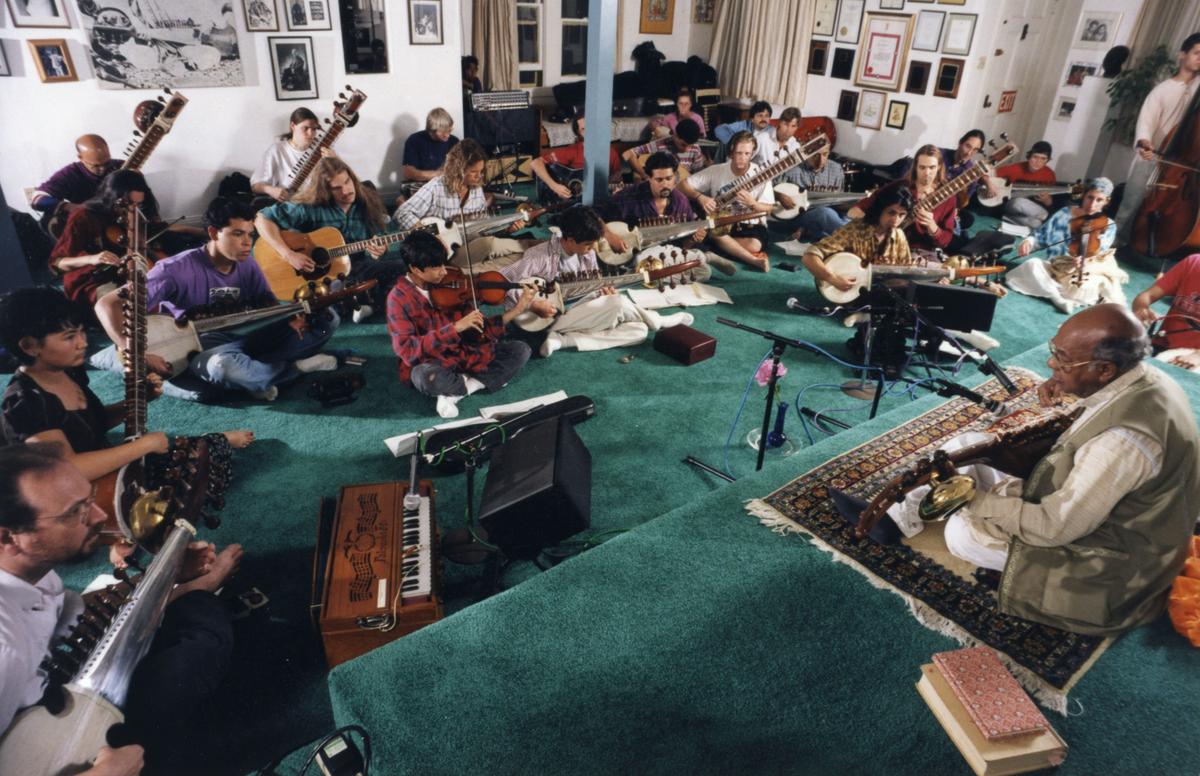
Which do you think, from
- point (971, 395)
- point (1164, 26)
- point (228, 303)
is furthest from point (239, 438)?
point (1164, 26)

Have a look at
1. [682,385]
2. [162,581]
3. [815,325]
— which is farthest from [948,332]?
[162,581]

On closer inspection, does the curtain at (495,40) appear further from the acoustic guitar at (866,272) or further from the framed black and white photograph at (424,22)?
the acoustic guitar at (866,272)

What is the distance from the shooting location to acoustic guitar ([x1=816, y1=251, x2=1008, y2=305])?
17.2 feet

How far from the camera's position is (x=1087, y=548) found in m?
2.27

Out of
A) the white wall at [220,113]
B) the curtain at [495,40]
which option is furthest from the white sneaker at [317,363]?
the curtain at [495,40]

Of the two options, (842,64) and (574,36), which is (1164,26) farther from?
(574,36)

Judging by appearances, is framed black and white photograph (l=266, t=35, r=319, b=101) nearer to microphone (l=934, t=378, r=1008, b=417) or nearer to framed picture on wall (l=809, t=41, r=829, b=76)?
microphone (l=934, t=378, r=1008, b=417)

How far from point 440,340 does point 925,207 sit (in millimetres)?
4032

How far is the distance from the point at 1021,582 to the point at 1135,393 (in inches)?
28.8

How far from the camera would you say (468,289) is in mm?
4289

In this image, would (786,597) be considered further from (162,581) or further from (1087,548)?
(162,581)

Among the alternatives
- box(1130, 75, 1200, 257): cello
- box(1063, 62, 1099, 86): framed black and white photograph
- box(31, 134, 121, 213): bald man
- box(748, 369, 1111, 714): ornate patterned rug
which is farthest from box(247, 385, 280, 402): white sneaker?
box(1063, 62, 1099, 86): framed black and white photograph

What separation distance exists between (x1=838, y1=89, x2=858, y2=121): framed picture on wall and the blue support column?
4.75 meters

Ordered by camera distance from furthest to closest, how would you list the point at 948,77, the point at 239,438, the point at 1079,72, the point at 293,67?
the point at 1079,72
the point at 948,77
the point at 293,67
the point at 239,438
